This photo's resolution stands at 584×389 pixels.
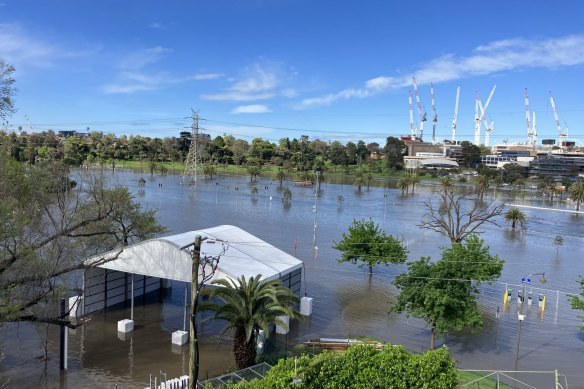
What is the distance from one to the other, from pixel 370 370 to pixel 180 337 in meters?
7.91

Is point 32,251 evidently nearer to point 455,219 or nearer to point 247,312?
point 247,312

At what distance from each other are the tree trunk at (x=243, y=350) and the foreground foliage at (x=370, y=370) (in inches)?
128

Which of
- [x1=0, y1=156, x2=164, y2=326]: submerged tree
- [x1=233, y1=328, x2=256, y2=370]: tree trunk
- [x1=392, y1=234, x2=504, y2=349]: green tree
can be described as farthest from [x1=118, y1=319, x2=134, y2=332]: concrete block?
[x1=392, y1=234, x2=504, y2=349]: green tree

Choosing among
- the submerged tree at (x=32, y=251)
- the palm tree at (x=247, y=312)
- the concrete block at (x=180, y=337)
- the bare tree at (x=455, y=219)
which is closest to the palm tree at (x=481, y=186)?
the bare tree at (x=455, y=219)

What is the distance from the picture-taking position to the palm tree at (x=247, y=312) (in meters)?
13.9

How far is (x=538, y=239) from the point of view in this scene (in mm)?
45656

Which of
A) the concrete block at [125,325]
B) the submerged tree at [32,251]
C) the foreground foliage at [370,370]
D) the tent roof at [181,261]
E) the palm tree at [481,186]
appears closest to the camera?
the foreground foliage at [370,370]

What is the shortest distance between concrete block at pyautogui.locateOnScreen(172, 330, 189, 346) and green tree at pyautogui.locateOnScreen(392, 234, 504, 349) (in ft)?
24.5

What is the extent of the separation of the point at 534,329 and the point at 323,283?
10.1 meters

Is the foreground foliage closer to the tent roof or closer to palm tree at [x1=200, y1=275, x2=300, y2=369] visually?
palm tree at [x1=200, y1=275, x2=300, y2=369]

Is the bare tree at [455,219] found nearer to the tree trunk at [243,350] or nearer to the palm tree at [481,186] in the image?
the palm tree at [481,186]

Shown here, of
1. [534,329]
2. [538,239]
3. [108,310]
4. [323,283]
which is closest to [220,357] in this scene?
[108,310]

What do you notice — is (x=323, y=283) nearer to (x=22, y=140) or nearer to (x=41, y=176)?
(x=41, y=176)

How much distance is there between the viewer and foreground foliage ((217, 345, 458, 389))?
1013 cm
